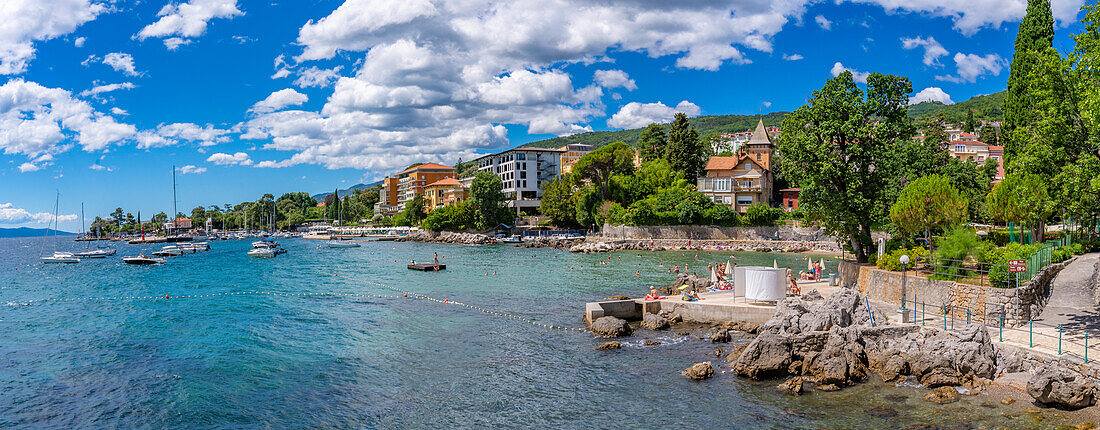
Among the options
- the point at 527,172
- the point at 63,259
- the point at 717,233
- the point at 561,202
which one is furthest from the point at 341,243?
the point at 717,233

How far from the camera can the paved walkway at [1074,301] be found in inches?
698

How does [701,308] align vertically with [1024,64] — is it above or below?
below

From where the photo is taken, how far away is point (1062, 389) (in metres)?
13.4

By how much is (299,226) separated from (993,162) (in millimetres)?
160015

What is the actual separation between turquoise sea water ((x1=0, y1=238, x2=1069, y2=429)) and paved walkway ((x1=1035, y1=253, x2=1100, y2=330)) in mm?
6385

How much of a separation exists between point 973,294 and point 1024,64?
2470 centimetres

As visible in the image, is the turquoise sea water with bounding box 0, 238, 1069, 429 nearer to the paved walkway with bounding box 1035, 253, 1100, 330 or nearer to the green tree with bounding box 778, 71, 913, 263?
the paved walkway with bounding box 1035, 253, 1100, 330

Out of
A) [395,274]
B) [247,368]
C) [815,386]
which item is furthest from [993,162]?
[247,368]

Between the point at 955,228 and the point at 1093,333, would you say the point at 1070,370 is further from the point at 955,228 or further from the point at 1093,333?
the point at 955,228

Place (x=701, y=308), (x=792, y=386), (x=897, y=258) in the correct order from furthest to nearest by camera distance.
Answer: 1. (x=701, y=308)
2. (x=897, y=258)
3. (x=792, y=386)

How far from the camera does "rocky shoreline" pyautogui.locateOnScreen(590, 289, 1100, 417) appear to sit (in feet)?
45.5

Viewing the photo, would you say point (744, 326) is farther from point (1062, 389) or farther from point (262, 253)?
point (262, 253)

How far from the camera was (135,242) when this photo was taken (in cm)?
13325

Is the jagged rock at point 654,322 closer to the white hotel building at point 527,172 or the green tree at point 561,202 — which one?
the green tree at point 561,202
